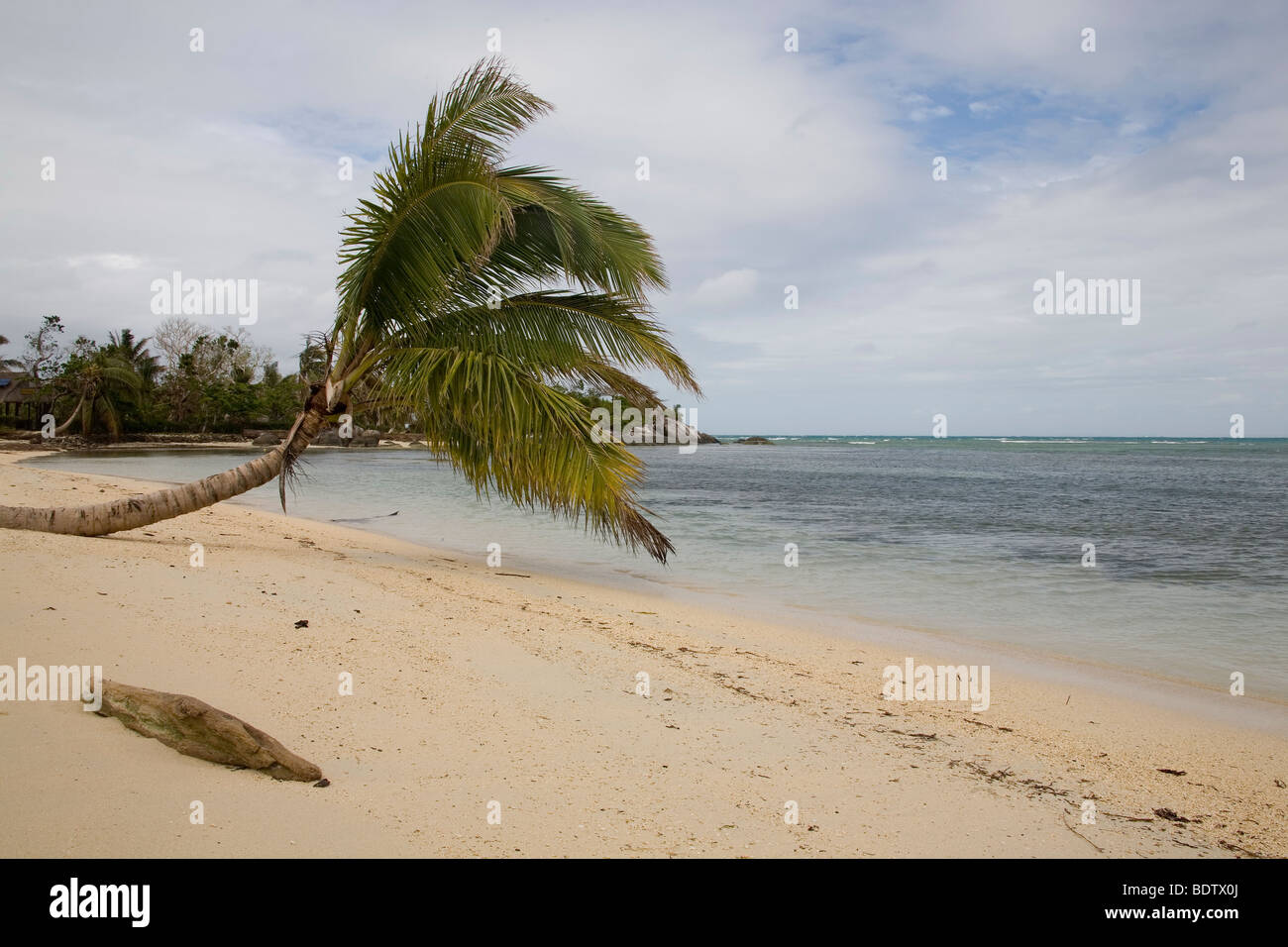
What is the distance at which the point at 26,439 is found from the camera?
160 feet

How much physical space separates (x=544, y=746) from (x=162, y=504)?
6994mm

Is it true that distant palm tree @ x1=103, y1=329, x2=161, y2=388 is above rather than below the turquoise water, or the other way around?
above

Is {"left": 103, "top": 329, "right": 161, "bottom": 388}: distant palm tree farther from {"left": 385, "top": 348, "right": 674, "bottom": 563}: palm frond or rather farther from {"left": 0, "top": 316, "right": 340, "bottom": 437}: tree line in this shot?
{"left": 385, "top": 348, "right": 674, "bottom": 563}: palm frond

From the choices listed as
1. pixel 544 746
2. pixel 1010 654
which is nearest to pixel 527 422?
pixel 544 746

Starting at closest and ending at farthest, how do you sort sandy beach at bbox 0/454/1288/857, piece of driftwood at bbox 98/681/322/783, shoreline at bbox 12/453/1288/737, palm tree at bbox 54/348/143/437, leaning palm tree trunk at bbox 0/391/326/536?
sandy beach at bbox 0/454/1288/857
piece of driftwood at bbox 98/681/322/783
shoreline at bbox 12/453/1288/737
leaning palm tree trunk at bbox 0/391/326/536
palm tree at bbox 54/348/143/437

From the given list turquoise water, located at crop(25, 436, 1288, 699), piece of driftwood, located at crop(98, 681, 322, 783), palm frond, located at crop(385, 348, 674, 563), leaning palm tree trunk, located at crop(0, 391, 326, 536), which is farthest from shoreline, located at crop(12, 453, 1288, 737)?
piece of driftwood, located at crop(98, 681, 322, 783)

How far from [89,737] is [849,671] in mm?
5144

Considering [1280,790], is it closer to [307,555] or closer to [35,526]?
[307,555]

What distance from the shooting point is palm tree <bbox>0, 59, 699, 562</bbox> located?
862cm

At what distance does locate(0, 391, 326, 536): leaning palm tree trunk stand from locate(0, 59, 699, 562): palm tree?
2 cm

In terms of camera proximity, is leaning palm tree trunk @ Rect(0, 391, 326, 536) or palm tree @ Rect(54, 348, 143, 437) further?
palm tree @ Rect(54, 348, 143, 437)

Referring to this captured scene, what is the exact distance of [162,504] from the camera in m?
8.79

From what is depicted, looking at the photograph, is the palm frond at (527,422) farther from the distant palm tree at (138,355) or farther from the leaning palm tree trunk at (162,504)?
the distant palm tree at (138,355)

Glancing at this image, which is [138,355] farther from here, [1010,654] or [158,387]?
[1010,654]
